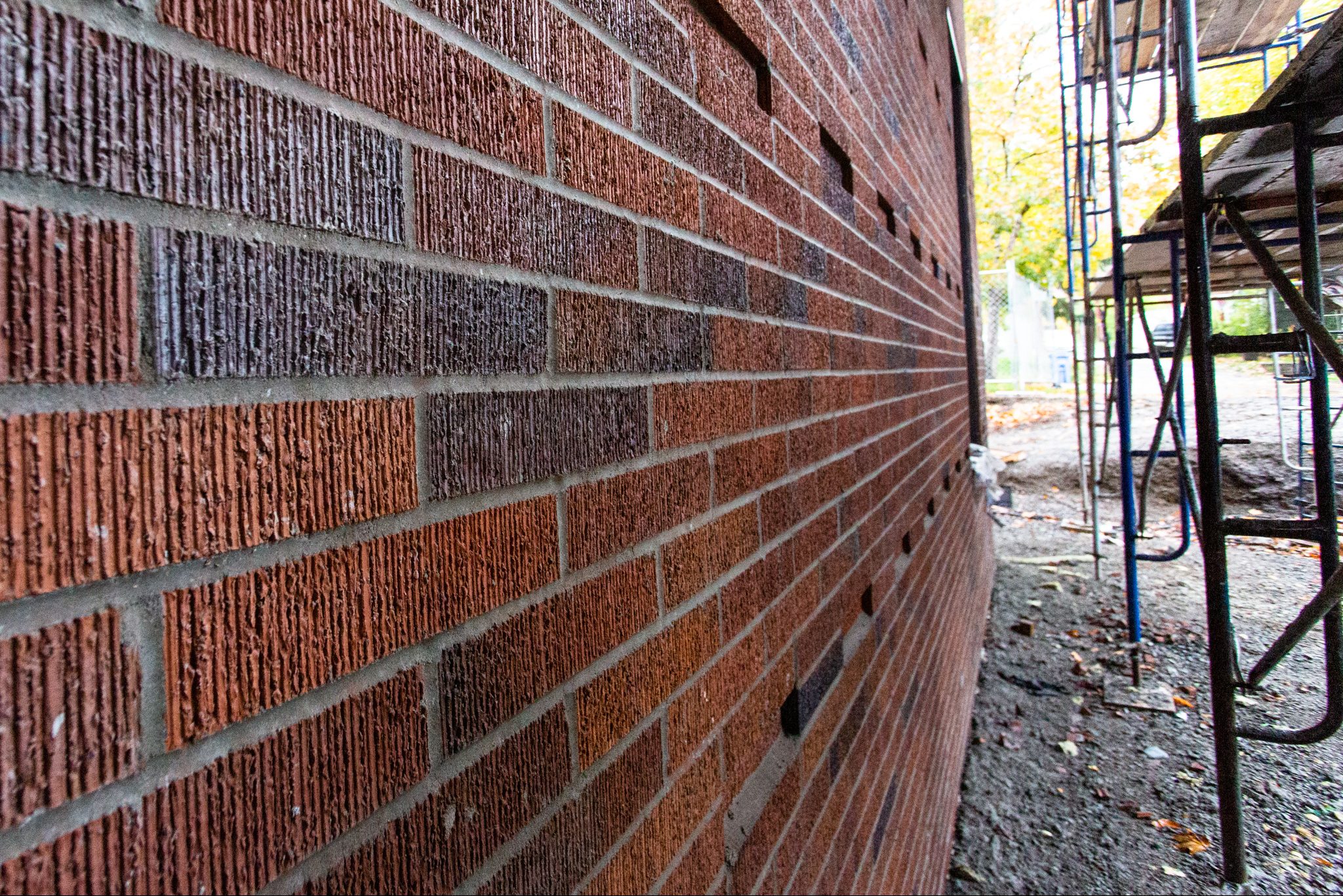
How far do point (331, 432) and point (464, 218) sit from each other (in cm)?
27

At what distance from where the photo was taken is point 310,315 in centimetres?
57

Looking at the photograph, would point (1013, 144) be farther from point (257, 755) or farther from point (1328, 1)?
point (257, 755)

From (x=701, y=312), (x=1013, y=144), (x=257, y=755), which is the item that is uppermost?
(x=1013, y=144)

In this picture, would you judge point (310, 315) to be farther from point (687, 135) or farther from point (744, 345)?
point (744, 345)

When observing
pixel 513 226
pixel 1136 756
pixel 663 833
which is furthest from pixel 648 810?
pixel 1136 756

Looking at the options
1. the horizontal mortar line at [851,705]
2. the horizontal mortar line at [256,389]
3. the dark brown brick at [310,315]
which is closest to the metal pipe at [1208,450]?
the horizontal mortar line at [851,705]

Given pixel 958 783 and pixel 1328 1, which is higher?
pixel 1328 1

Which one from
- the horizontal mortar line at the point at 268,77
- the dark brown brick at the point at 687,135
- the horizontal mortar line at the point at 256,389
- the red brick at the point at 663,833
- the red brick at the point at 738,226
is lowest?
the red brick at the point at 663,833

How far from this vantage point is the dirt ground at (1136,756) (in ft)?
10.7

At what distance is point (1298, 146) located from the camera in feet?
7.02

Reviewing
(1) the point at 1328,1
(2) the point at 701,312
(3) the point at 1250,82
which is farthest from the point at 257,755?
(3) the point at 1250,82

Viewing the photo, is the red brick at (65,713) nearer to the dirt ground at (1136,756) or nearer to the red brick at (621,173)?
the red brick at (621,173)

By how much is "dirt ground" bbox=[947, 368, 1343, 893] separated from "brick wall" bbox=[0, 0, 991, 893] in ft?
10.3

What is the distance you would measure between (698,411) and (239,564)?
803mm
